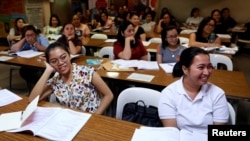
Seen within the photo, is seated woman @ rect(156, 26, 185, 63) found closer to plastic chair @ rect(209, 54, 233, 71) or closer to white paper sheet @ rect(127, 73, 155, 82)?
plastic chair @ rect(209, 54, 233, 71)

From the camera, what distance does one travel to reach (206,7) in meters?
6.89

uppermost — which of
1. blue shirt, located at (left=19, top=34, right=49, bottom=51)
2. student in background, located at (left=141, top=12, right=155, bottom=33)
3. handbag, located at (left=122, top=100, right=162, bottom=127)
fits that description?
student in background, located at (left=141, top=12, right=155, bottom=33)

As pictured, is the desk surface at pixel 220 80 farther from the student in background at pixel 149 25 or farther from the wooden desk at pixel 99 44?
the student in background at pixel 149 25

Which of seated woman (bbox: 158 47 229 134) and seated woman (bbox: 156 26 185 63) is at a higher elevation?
seated woman (bbox: 156 26 185 63)

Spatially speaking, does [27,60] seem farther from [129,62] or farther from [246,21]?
[246,21]

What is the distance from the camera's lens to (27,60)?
3055 mm

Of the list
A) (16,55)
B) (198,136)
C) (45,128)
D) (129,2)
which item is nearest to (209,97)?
(198,136)

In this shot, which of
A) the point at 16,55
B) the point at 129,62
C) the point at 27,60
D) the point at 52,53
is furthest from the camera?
the point at 16,55

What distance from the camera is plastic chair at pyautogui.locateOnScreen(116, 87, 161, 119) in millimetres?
1742

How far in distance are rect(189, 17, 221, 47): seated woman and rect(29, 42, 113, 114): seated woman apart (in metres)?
2.16

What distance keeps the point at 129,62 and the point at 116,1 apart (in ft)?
21.1

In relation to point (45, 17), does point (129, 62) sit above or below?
below

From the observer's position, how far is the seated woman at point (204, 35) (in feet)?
11.5

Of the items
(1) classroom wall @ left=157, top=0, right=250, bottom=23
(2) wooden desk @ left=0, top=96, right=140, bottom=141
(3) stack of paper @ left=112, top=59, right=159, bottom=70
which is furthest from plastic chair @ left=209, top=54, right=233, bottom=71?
(1) classroom wall @ left=157, top=0, right=250, bottom=23
